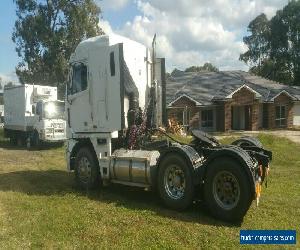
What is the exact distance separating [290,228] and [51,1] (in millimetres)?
40977

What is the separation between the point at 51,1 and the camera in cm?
4384

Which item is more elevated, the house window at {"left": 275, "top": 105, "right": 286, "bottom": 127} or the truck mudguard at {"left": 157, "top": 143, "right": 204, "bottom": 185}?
the house window at {"left": 275, "top": 105, "right": 286, "bottom": 127}

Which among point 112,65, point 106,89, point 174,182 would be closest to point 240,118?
point 106,89

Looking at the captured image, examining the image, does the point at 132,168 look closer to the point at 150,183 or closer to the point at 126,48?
the point at 150,183

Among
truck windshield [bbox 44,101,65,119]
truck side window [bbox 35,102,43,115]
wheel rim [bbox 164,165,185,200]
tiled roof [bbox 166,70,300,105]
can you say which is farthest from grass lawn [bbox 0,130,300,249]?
tiled roof [bbox 166,70,300,105]

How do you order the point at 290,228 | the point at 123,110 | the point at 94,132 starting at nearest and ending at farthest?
the point at 290,228 < the point at 123,110 < the point at 94,132

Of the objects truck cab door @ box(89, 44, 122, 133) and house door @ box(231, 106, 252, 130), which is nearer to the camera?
truck cab door @ box(89, 44, 122, 133)

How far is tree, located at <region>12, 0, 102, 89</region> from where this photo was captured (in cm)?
4331

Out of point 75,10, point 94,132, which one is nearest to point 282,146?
point 94,132

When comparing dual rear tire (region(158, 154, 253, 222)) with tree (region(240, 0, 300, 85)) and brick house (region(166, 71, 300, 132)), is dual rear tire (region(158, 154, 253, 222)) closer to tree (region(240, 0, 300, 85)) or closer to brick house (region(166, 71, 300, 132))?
brick house (region(166, 71, 300, 132))

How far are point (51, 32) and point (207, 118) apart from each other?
18.4 m

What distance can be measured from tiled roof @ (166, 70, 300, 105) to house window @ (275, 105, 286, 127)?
159 centimetres

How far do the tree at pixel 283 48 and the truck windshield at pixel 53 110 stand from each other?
46437 millimetres

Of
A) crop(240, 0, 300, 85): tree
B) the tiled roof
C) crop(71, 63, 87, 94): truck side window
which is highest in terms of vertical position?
crop(240, 0, 300, 85): tree
